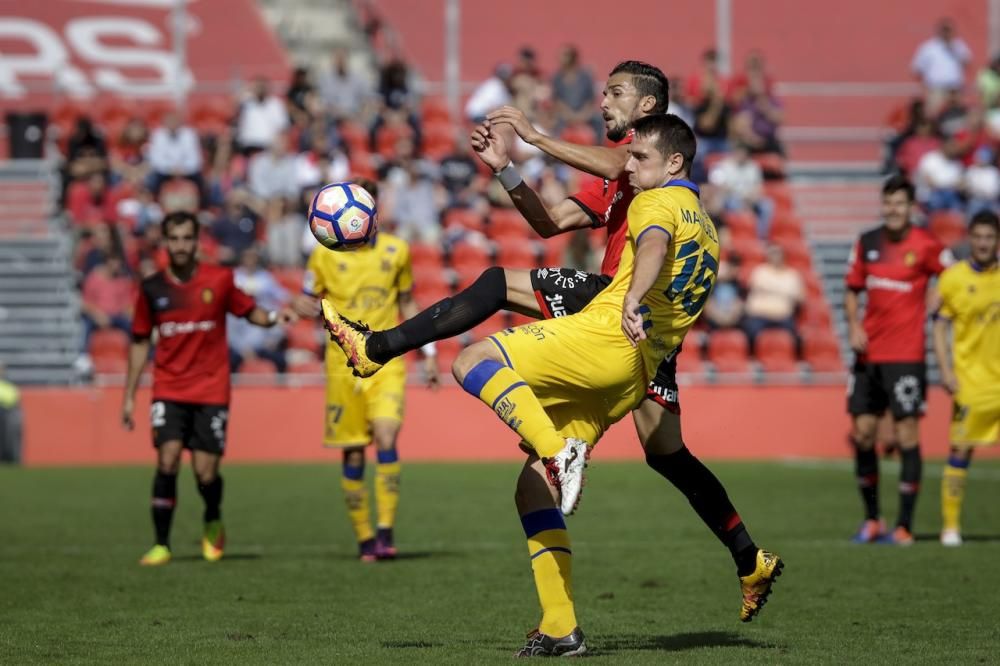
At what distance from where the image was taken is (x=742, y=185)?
23.5 metres

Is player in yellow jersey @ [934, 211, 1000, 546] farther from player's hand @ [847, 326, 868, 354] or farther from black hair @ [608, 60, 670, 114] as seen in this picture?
black hair @ [608, 60, 670, 114]

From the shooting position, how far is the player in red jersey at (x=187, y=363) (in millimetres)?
11109

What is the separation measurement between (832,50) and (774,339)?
8122 millimetres

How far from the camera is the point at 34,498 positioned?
1591cm

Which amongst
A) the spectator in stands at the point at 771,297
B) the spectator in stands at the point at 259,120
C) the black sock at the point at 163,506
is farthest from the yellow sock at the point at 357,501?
the spectator in stands at the point at 259,120

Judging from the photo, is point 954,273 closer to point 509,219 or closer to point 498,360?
point 498,360

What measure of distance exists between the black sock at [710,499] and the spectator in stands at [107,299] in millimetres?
14532

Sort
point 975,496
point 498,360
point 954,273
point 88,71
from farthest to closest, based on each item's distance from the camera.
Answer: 1. point 88,71
2. point 975,496
3. point 954,273
4. point 498,360

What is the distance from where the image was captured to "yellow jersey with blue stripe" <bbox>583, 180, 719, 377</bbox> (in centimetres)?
695

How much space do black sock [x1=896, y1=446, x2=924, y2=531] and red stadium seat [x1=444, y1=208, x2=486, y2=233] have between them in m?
11.2

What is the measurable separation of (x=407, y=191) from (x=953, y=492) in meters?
11.7

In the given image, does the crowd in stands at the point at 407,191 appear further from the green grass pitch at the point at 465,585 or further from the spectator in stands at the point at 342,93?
the green grass pitch at the point at 465,585

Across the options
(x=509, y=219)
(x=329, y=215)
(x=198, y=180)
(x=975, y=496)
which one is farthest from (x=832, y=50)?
(x=329, y=215)

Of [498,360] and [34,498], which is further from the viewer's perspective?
[34,498]
